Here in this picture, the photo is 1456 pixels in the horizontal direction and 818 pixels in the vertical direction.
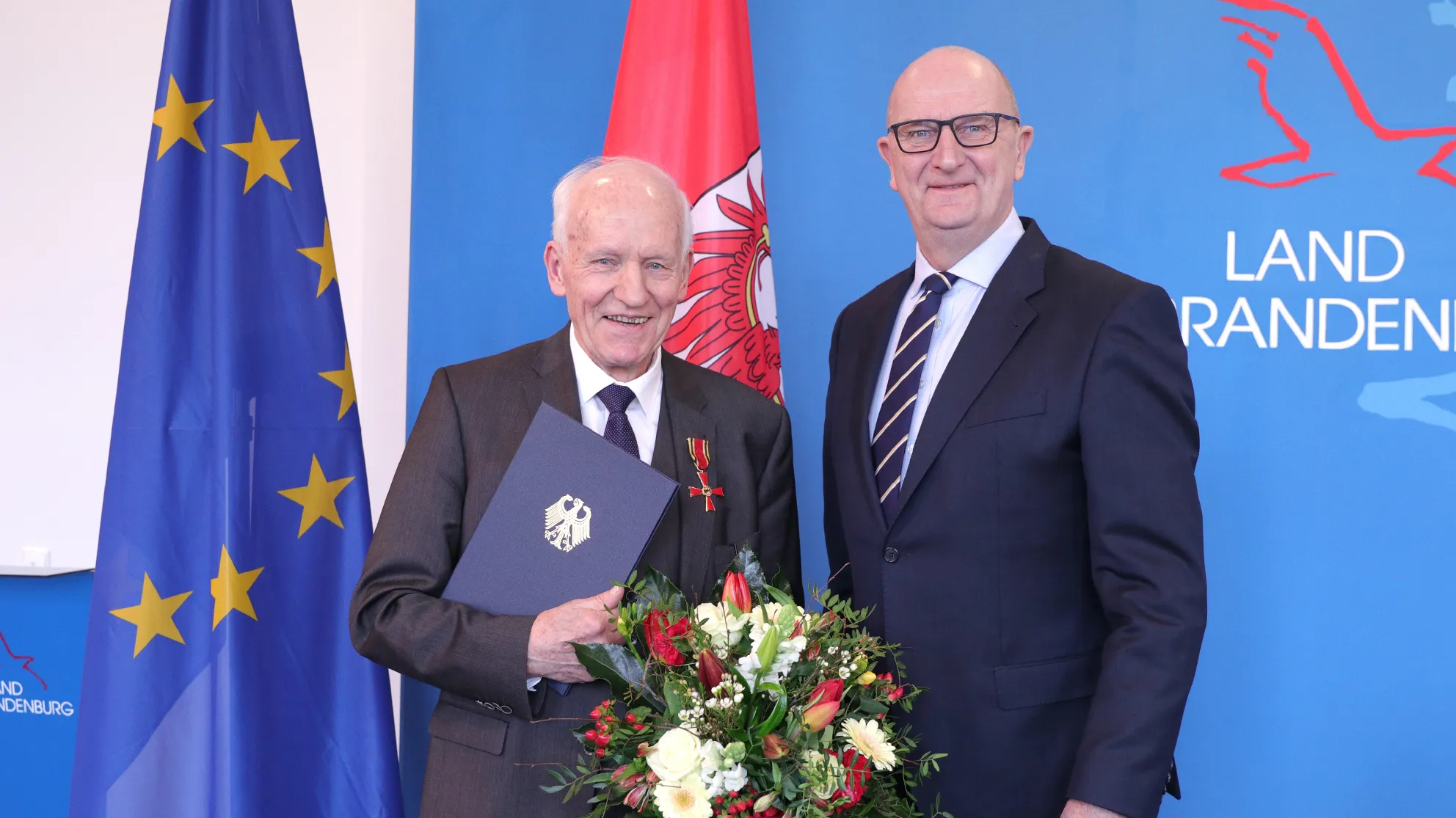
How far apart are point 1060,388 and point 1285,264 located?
5.59 feet

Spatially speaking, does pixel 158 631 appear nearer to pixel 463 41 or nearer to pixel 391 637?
pixel 391 637

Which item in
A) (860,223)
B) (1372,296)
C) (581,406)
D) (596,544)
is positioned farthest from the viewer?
(860,223)

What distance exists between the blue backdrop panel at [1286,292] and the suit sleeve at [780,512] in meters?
1.22

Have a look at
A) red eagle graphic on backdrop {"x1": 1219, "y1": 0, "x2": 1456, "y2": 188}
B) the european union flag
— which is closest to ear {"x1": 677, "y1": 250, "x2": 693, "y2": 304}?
the european union flag

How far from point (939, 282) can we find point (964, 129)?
0.27 m

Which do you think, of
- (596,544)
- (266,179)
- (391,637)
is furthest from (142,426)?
(596,544)

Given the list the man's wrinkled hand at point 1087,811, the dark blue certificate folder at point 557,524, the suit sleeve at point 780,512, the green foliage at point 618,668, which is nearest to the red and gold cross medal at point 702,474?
the suit sleeve at point 780,512

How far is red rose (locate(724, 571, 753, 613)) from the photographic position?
5.07 ft

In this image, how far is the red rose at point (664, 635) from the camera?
149 centimetres

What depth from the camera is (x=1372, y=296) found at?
311 centimetres

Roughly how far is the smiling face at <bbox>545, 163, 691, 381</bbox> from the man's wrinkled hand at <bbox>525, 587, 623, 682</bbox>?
476 mm

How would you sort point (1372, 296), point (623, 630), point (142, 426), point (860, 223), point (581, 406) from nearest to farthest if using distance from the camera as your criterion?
point (623, 630) → point (581, 406) → point (142, 426) → point (1372, 296) → point (860, 223)

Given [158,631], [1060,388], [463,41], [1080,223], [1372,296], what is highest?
[463,41]

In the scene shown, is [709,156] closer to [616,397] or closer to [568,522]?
[616,397]
